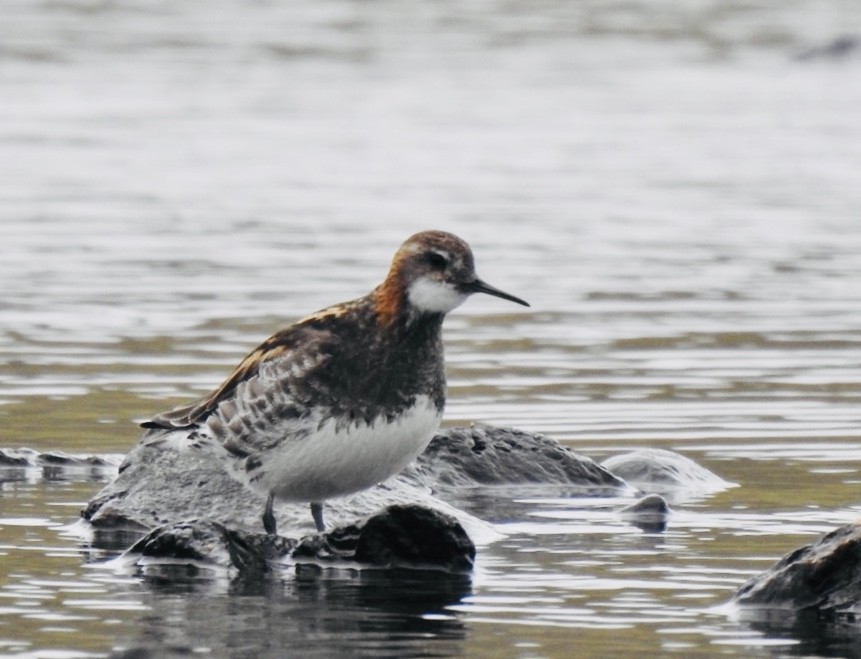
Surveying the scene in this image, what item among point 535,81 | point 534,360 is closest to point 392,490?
point 534,360

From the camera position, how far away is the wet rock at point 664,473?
558 inches

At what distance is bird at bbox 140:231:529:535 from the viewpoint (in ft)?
37.9

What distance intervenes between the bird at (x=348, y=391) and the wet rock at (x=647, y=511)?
1.80m

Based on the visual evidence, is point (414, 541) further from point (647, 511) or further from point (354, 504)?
point (647, 511)

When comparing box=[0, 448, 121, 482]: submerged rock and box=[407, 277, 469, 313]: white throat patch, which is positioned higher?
box=[407, 277, 469, 313]: white throat patch

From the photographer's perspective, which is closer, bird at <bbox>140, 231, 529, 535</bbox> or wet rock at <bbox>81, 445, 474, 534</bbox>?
bird at <bbox>140, 231, 529, 535</bbox>

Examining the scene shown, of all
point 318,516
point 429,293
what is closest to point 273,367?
point 429,293

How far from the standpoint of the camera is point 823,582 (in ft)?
35.2

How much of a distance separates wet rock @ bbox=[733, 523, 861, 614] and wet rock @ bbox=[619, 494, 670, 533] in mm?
2397

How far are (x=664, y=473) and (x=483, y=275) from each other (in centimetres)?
869

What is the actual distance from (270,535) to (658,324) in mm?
9039

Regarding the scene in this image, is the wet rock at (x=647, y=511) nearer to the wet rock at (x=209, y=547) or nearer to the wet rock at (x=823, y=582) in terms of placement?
the wet rock at (x=209, y=547)

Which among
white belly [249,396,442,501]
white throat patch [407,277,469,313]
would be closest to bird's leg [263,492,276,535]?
white belly [249,396,442,501]

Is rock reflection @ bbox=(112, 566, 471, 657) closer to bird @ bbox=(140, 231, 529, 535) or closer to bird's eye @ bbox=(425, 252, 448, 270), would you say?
bird @ bbox=(140, 231, 529, 535)
